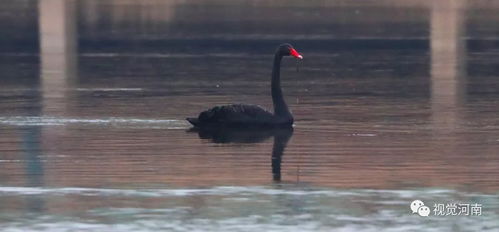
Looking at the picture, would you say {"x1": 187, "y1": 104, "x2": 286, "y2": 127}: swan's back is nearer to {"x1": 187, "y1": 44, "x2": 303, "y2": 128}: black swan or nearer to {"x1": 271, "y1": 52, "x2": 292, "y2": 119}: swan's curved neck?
{"x1": 187, "y1": 44, "x2": 303, "y2": 128}: black swan

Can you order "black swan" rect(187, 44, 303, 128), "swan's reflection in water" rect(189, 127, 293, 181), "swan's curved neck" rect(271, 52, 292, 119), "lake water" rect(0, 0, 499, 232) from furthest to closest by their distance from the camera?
"swan's curved neck" rect(271, 52, 292, 119)
"black swan" rect(187, 44, 303, 128)
"swan's reflection in water" rect(189, 127, 293, 181)
"lake water" rect(0, 0, 499, 232)

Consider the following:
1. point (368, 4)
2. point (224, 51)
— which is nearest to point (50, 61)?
point (224, 51)

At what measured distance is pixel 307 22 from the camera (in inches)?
1984

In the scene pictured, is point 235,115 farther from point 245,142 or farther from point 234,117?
point 245,142

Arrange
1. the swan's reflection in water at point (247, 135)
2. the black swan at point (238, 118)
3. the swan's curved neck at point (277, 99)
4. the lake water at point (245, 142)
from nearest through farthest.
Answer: the lake water at point (245, 142)
the swan's reflection in water at point (247, 135)
the black swan at point (238, 118)
the swan's curved neck at point (277, 99)

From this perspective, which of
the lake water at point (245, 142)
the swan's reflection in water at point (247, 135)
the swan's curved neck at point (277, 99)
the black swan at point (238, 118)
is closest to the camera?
the lake water at point (245, 142)

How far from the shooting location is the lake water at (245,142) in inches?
457

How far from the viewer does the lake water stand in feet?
38.1

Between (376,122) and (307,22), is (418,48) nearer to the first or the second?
(307,22)

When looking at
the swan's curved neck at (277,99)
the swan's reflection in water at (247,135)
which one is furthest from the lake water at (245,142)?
the swan's curved neck at (277,99)

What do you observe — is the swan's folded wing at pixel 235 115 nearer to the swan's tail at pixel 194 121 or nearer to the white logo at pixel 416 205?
the swan's tail at pixel 194 121

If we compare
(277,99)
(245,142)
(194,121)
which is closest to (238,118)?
(194,121)

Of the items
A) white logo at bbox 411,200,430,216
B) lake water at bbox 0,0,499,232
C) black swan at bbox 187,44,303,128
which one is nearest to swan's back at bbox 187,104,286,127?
black swan at bbox 187,44,303,128

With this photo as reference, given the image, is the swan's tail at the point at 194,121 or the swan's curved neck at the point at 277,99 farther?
the swan's curved neck at the point at 277,99
